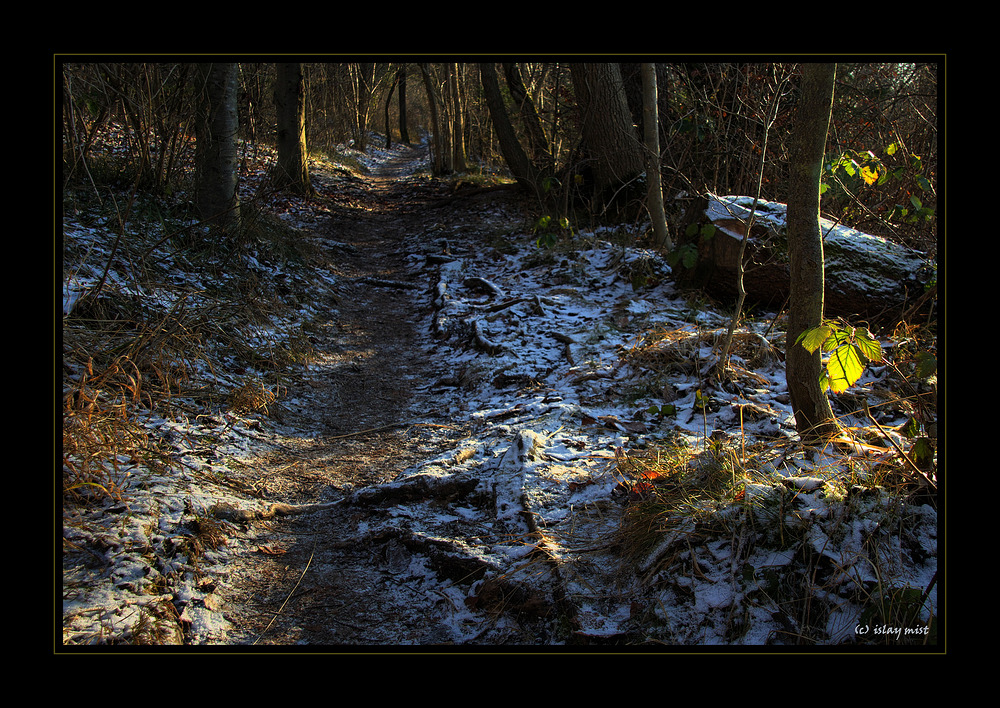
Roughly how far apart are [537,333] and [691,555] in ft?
10.7

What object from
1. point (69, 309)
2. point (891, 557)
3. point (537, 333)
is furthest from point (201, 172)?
point (891, 557)

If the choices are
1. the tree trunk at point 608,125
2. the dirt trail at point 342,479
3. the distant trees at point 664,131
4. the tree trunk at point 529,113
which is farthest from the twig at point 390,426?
the tree trunk at point 529,113

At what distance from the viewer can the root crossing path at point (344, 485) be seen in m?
2.25

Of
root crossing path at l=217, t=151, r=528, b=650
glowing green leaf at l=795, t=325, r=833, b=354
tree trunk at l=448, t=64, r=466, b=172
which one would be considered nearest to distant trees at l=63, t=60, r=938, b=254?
glowing green leaf at l=795, t=325, r=833, b=354

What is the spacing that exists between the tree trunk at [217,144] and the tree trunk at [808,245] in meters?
5.23

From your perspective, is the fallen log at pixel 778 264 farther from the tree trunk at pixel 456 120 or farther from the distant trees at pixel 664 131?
the tree trunk at pixel 456 120

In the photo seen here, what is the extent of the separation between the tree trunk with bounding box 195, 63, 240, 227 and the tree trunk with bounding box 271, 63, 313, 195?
3869 millimetres

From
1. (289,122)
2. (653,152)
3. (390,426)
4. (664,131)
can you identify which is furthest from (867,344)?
(289,122)

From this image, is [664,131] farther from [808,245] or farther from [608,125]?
[808,245]

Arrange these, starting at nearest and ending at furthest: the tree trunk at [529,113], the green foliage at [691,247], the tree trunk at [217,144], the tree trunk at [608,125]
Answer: the green foliage at [691,247]
the tree trunk at [217,144]
the tree trunk at [608,125]
the tree trunk at [529,113]

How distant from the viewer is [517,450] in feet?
10.7

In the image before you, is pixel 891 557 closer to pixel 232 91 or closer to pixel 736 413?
pixel 736 413

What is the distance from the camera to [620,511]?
2760 millimetres
